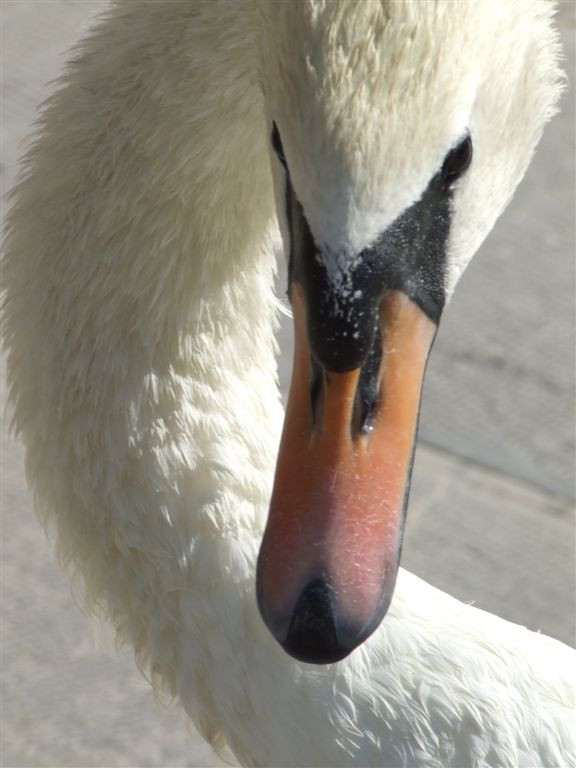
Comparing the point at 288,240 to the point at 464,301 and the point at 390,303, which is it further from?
the point at 464,301

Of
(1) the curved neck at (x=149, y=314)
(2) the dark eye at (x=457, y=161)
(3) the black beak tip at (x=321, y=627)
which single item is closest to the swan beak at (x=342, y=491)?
(3) the black beak tip at (x=321, y=627)

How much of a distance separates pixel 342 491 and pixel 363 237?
0.84ft

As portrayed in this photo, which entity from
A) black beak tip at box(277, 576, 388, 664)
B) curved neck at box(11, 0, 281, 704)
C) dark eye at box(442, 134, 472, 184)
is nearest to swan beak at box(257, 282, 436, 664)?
black beak tip at box(277, 576, 388, 664)

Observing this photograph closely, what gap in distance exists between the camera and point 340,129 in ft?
3.99

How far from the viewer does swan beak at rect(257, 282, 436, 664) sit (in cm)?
132

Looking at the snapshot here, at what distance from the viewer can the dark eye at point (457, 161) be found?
128 centimetres

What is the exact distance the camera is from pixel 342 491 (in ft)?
4.34

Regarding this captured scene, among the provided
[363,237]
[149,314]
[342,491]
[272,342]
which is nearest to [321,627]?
[342,491]

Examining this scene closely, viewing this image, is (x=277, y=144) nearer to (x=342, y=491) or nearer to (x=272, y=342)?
(x=342, y=491)

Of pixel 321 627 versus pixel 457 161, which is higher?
pixel 457 161

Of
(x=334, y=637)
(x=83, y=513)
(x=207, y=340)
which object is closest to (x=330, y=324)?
(x=334, y=637)

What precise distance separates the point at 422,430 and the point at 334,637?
2072mm

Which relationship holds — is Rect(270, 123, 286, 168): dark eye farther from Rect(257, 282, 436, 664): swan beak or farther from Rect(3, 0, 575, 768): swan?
Rect(257, 282, 436, 664): swan beak

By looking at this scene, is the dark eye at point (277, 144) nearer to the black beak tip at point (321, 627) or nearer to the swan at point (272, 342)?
the swan at point (272, 342)
